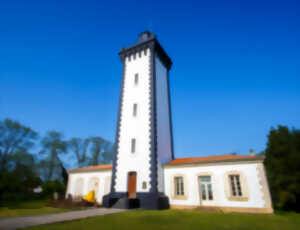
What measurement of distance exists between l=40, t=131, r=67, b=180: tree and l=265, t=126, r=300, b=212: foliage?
30.8 metres

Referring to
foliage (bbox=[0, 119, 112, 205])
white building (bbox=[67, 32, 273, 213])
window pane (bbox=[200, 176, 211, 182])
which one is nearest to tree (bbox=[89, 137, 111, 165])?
foliage (bbox=[0, 119, 112, 205])

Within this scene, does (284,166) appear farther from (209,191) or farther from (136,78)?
(136,78)

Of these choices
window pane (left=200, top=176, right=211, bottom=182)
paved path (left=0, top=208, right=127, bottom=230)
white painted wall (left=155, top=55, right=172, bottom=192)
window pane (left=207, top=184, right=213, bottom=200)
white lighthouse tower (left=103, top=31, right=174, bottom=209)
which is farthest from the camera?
white painted wall (left=155, top=55, right=172, bottom=192)

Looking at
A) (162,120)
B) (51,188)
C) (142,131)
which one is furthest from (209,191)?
(51,188)

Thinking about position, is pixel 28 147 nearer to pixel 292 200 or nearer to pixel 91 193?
pixel 91 193

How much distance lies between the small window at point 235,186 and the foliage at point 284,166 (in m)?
7.49

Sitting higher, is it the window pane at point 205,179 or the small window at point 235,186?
the window pane at point 205,179

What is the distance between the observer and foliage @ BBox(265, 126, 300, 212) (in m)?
15.8

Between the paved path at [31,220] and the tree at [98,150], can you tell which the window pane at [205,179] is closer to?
the paved path at [31,220]

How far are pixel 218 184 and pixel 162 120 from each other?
753 centimetres

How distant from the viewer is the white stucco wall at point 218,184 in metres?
11.4

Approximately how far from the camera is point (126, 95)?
18.2 meters

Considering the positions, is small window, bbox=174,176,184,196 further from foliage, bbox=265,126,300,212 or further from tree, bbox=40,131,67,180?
tree, bbox=40,131,67,180

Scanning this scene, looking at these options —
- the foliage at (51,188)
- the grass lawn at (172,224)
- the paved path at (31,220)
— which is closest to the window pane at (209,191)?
the grass lawn at (172,224)
